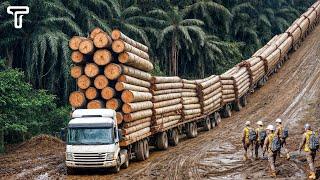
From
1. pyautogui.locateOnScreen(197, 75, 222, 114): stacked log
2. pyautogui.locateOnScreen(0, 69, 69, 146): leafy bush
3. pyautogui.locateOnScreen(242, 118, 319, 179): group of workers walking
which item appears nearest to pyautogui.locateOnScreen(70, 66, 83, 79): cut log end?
pyautogui.locateOnScreen(0, 69, 69, 146): leafy bush

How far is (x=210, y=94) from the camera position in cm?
3139

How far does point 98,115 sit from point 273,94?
80.8 feet

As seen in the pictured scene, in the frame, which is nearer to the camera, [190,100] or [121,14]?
[190,100]

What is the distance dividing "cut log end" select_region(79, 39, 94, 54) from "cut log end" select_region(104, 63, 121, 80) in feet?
3.15

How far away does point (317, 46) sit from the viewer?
184ft

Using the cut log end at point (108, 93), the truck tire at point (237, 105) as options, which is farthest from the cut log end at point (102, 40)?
the truck tire at point (237, 105)

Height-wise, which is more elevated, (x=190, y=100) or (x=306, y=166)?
(x=190, y=100)

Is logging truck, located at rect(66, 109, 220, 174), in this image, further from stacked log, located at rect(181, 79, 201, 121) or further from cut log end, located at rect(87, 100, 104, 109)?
stacked log, located at rect(181, 79, 201, 121)

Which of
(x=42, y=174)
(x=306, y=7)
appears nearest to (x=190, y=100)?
(x=42, y=174)

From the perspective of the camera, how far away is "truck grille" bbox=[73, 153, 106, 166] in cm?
1708

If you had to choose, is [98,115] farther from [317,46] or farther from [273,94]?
[317,46]

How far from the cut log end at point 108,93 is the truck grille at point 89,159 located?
3.01m

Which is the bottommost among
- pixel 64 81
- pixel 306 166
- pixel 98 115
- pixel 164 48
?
pixel 306 166

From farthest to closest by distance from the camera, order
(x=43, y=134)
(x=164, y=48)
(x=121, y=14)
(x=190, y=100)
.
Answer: (x=164, y=48), (x=121, y=14), (x=190, y=100), (x=43, y=134)
